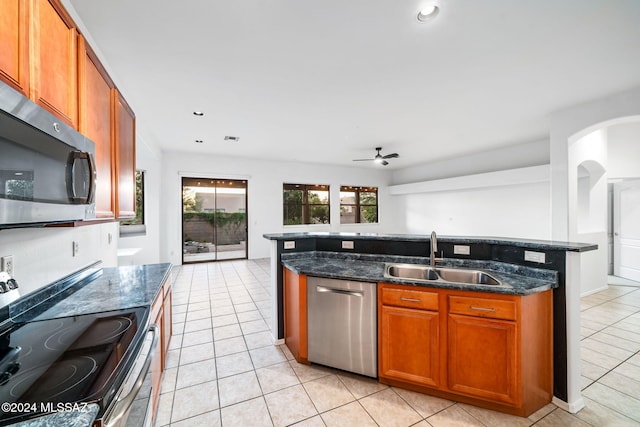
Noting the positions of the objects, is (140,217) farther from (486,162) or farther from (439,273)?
(486,162)

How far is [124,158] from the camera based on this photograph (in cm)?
199

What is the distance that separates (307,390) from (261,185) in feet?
19.6

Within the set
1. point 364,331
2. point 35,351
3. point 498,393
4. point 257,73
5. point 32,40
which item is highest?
point 257,73

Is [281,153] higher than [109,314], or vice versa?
[281,153]

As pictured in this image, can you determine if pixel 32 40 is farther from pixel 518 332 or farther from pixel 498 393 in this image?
pixel 498 393

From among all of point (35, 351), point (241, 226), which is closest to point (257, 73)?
point (35, 351)

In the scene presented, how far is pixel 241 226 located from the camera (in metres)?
7.06

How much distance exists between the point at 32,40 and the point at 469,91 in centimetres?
385

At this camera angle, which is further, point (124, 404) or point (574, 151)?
point (574, 151)

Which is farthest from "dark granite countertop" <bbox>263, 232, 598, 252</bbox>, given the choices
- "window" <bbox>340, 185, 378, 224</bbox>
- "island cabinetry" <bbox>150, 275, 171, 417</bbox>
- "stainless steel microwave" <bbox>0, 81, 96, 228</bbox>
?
"window" <bbox>340, 185, 378, 224</bbox>

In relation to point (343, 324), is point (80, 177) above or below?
above

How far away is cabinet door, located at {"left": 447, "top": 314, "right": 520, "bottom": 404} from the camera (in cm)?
162

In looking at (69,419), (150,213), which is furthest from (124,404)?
(150,213)

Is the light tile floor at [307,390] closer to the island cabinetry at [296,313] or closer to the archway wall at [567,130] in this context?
the island cabinetry at [296,313]
